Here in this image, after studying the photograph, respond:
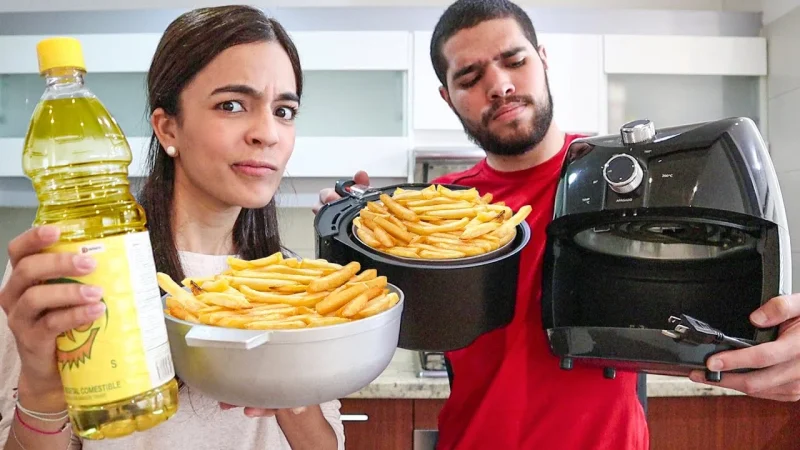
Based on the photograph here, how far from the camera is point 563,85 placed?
8.13 feet

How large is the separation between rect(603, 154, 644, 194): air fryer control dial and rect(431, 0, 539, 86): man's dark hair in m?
0.62

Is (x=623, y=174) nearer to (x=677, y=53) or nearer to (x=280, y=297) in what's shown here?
(x=280, y=297)

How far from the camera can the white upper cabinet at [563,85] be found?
2436 millimetres

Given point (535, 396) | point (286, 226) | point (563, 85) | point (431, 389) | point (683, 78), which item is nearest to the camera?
point (535, 396)

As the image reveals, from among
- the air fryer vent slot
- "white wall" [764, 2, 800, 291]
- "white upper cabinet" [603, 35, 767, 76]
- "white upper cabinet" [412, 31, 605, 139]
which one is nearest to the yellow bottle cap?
the air fryer vent slot

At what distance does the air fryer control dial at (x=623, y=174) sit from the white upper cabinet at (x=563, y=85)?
1.62 metres

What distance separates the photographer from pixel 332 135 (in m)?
2.57

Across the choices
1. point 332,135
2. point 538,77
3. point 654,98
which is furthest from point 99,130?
point 654,98

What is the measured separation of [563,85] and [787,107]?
1.07 m

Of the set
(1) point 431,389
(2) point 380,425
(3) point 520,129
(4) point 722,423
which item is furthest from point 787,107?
(2) point 380,425

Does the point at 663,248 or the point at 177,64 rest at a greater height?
the point at 177,64

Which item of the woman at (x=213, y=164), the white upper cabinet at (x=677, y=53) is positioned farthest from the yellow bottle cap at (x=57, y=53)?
the white upper cabinet at (x=677, y=53)

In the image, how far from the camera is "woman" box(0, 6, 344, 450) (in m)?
0.86

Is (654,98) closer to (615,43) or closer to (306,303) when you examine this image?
(615,43)
